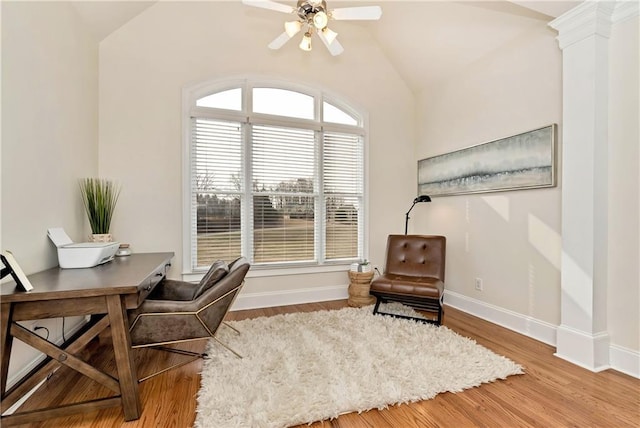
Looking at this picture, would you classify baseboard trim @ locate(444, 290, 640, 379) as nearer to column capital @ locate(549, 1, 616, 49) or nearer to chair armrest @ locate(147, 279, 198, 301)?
column capital @ locate(549, 1, 616, 49)

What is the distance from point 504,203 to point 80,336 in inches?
143

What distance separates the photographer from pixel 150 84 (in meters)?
3.34

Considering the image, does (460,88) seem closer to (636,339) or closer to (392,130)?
(392,130)

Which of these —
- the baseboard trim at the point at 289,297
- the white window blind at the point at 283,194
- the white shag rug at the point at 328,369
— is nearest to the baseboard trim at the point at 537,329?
the white shag rug at the point at 328,369

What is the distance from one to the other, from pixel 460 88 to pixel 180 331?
390 centimetres

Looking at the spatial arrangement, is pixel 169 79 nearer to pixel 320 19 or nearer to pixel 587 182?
pixel 320 19

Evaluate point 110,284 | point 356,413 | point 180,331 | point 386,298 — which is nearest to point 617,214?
point 386,298

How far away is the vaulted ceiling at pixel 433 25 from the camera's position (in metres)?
2.85

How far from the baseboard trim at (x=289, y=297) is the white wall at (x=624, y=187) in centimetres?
267

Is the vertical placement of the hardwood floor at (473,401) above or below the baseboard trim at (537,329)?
below

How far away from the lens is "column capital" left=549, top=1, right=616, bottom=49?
227 centimetres

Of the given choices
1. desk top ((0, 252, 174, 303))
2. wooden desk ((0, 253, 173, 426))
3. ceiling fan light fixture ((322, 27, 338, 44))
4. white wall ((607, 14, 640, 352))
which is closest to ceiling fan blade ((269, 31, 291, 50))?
ceiling fan light fixture ((322, 27, 338, 44))

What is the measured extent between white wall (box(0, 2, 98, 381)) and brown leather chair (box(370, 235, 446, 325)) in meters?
2.90

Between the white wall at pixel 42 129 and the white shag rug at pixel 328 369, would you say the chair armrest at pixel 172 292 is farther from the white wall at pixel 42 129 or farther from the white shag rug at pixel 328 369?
the white wall at pixel 42 129
